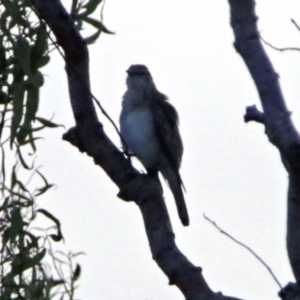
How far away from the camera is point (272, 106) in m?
1.92

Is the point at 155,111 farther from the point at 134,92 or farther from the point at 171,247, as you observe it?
the point at 171,247

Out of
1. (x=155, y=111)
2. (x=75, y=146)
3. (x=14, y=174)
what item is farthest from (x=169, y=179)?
(x=14, y=174)

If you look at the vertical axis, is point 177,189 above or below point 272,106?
above

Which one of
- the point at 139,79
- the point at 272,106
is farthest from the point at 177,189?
the point at 272,106

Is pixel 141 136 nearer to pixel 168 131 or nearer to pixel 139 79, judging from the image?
pixel 168 131

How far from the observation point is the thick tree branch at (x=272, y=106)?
1879 millimetres

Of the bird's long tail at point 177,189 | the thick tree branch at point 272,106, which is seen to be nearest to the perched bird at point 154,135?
the bird's long tail at point 177,189

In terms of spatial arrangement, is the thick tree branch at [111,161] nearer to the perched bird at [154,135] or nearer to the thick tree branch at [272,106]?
the thick tree branch at [272,106]

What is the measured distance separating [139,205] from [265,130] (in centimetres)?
72

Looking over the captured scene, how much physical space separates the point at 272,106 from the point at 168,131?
369cm

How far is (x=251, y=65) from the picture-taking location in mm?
1949

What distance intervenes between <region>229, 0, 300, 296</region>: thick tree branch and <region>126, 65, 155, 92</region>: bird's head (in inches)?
153

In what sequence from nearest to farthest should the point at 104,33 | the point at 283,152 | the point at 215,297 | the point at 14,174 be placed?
1. the point at 283,152
2. the point at 215,297
3. the point at 14,174
4. the point at 104,33

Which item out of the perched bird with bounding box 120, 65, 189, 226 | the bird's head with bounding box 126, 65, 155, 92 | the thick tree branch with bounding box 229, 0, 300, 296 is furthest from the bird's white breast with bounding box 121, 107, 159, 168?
the thick tree branch with bounding box 229, 0, 300, 296
